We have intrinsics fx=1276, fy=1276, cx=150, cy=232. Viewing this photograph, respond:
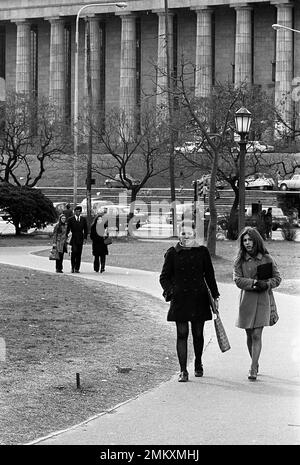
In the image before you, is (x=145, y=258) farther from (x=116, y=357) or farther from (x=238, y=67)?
(x=238, y=67)

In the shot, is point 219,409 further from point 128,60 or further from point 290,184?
point 128,60

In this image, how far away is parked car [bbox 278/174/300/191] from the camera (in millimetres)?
66062

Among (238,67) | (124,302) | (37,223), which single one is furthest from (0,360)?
(238,67)

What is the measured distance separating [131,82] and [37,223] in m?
49.1

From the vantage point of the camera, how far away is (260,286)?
46.2 ft

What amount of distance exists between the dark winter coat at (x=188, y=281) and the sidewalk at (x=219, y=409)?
0.73 metres

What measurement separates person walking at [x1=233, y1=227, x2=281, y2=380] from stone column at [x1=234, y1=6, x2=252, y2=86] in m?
77.7

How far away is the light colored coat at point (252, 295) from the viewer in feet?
46.3

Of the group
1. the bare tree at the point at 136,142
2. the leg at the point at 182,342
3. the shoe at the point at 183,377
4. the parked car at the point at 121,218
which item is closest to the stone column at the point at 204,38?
the bare tree at the point at 136,142

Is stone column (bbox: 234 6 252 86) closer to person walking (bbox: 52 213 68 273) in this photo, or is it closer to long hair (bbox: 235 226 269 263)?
person walking (bbox: 52 213 68 273)

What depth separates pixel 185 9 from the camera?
9544 centimetres

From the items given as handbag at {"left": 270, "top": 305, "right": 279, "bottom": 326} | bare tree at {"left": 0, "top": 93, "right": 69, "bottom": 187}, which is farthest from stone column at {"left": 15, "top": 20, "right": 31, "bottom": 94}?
handbag at {"left": 270, "top": 305, "right": 279, "bottom": 326}

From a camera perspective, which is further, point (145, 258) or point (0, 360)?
point (145, 258)

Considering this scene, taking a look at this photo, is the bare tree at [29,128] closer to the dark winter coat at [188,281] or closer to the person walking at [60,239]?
the person walking at [60,239]
